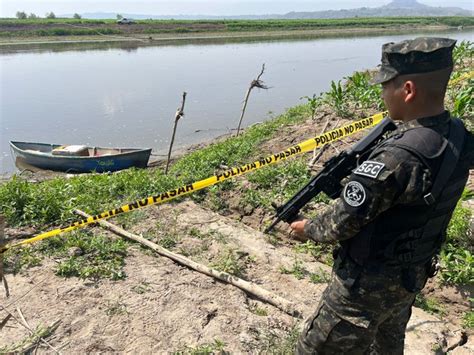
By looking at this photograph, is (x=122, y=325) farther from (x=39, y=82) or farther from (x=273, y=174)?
(x=39, y=82)

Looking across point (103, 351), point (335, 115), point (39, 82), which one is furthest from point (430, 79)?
point (39, 82)

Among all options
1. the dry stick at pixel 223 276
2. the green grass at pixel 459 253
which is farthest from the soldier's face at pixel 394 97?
the green grass at pixel 459 253

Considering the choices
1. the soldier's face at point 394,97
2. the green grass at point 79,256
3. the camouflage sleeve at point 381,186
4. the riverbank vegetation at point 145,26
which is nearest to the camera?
the camouflage sleeve at point 381,186

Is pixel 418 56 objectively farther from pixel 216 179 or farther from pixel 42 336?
pixel 42 336

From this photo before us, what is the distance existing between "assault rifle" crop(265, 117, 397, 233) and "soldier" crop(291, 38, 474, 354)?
0.14 meters

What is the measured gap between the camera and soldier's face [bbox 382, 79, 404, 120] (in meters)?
2.12

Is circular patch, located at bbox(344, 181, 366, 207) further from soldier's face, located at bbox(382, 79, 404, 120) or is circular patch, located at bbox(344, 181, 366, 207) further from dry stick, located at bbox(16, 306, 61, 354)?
dry stick, located at bbox(16, 306, 61, 354)

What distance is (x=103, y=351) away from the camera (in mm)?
3328

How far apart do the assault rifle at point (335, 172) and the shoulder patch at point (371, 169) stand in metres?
0.43

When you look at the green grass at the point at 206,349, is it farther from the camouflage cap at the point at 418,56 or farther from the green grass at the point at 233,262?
the camouflage cap at the point at 418,56

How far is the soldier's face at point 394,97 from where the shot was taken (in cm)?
212

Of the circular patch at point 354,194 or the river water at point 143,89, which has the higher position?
the circular patch at point 354,194

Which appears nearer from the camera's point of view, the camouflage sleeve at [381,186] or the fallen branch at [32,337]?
the camouflage sleeve at [381,186]

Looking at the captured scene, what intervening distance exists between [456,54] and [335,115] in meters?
6.08
